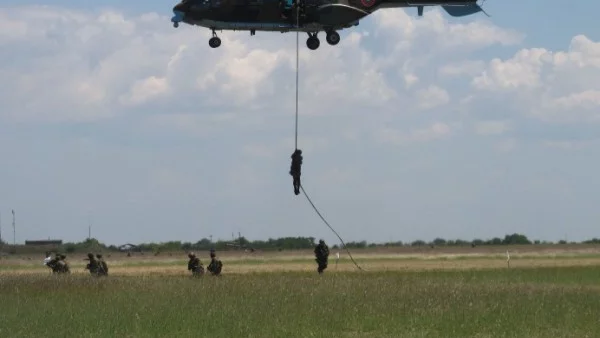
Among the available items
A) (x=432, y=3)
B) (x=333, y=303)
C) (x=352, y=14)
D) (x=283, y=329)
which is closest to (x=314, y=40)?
(x=352, y=14)

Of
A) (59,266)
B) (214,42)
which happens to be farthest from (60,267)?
(214,42)

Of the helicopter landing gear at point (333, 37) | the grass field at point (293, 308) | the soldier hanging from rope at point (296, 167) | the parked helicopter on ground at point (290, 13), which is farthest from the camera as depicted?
the helicopter landing gear at point (333, 37)

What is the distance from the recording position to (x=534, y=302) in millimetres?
26422

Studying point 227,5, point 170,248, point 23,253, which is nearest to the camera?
point 227,5

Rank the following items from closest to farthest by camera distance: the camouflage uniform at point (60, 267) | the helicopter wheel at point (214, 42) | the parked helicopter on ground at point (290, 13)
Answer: the parked helicopter on ground at point (290, 13)
the helicopter wheel at point (214, 42)
the camouflage uniform at point (60, 267)

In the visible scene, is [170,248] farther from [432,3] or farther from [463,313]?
[463,313]

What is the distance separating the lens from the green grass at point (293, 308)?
21.9m

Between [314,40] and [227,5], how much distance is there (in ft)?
10.5

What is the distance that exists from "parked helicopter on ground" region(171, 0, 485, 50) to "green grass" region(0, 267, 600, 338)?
27.5 ft

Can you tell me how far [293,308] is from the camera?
25.0 m

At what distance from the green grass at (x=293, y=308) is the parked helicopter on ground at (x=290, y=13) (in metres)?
8.37

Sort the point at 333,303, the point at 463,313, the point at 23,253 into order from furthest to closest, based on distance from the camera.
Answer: the point at 23,253, the point at 333,303, the point at 463,313

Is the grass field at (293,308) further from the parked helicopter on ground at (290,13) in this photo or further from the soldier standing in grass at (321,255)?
the parked helicopter on ground at (290,13)

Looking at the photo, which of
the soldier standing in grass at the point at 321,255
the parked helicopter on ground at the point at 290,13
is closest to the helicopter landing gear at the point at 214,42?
the parked helicopter on ground at the point at 290,13
